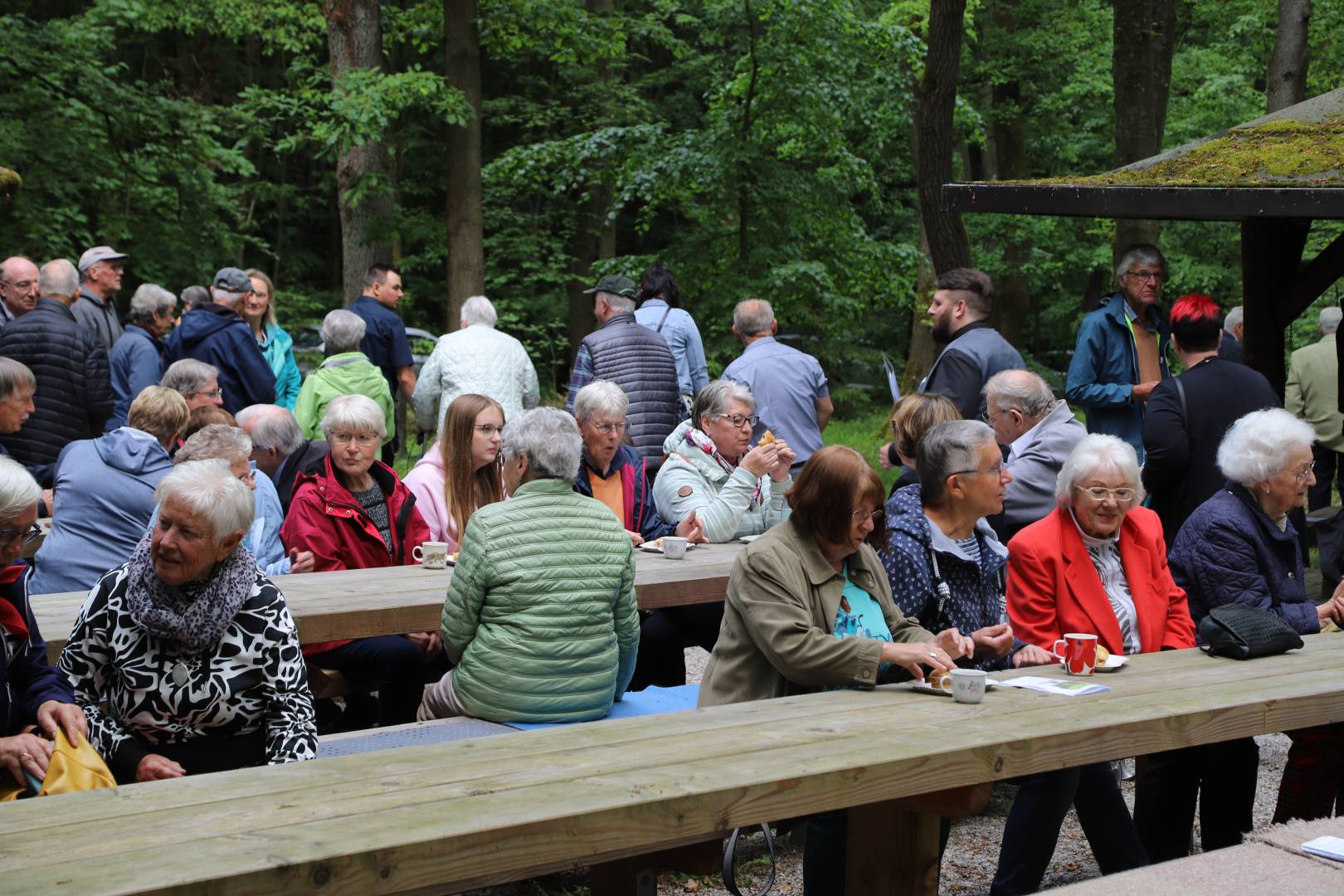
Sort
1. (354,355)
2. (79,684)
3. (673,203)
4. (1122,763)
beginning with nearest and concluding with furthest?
(79,684) → (1122,763) → (354,355) → (673,203)

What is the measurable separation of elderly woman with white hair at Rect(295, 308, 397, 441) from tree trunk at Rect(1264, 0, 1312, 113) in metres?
7.62

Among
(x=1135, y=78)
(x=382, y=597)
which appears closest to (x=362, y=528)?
(x=382, y=597)

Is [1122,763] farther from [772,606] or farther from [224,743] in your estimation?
[224,743]

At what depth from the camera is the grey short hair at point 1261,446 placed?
4.63 meters

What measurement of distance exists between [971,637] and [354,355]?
16.0 feet

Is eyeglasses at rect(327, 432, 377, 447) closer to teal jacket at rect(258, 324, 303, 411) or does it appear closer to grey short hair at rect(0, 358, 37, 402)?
grey short hair at rect(0, 358, 37, 402)

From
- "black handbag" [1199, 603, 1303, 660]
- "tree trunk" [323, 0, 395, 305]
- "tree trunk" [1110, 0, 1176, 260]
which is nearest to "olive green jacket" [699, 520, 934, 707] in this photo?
"black handbag" [1199, 603, 1303, 660]

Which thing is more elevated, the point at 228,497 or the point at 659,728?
the point at 228,497

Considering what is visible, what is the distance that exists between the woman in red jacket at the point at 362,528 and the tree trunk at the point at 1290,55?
8.56 meters

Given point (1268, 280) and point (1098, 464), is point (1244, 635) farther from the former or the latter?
point (1268, 280)

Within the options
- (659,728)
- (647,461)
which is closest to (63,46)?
(647,461)

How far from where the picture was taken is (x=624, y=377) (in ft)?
26.5

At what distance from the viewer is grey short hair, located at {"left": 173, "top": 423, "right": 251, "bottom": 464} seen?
16.6 feet

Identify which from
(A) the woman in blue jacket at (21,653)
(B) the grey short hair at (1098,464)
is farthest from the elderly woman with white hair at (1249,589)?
(A) the woman in blue jacket at (21,653)
